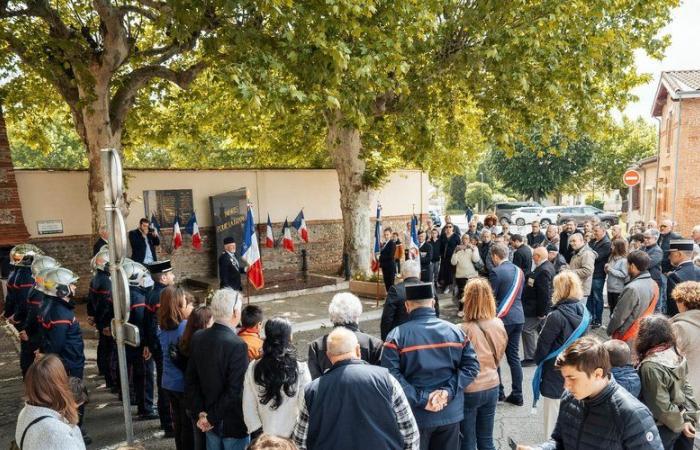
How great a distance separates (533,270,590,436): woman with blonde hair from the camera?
14.6ft

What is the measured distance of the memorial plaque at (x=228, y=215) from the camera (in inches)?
599

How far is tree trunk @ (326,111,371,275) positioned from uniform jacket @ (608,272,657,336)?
30.8ft

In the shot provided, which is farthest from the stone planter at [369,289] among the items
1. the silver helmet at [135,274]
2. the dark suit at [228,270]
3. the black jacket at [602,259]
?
the silver helmet at [135,274]

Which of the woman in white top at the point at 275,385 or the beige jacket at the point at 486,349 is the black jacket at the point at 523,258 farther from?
the woman in white top at the point at 275,385

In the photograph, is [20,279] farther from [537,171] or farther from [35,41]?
[537,171]

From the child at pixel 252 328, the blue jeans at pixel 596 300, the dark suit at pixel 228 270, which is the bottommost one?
the blue jeans at pixel 596 300

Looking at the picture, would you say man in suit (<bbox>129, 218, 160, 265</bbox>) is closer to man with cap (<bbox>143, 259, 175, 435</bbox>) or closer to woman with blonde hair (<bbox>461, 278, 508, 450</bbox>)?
man with cap (<bbox>143, 259, 175, 435</bbox>)

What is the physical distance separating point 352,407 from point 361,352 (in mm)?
1015

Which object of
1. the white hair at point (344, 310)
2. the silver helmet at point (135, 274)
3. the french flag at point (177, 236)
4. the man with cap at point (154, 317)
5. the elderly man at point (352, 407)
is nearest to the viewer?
the elderly man at point (352, 407)

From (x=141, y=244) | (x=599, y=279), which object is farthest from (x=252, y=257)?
(x=599, y=279)

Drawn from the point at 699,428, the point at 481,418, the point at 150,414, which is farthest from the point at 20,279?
the point at 699,428

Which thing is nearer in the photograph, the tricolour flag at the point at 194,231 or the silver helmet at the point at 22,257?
the silver helmet at the point at 22,257

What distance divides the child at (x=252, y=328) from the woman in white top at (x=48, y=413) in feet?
4.27

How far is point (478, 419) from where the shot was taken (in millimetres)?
4457
